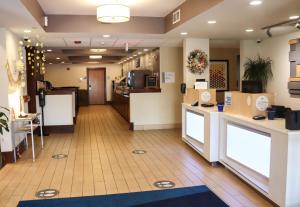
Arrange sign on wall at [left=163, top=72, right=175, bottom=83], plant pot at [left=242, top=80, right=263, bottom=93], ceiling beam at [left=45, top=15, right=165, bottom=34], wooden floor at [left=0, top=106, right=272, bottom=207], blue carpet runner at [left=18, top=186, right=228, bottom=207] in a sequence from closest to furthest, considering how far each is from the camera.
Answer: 1. blue carpet runner at [left=18, top=186, right=228, bottom=207]
2. wooden floor at [left=0, top=106, right=272, bottom=207]
3. plant pot at [left=242, top=80, right=263, bottom=93]
4. ceiling beam at [left=45, top=15, right=165, bottom=34]
5. sign on wall at [left=163, top=72, right=175, bottom=83]

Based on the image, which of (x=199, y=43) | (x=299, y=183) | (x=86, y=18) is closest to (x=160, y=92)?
(x=199, y=43)

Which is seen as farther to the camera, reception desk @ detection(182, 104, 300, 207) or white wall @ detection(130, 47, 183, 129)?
white wall @ detection(130, 47, 183, 129)

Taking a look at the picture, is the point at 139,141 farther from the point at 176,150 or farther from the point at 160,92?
the point at 160,92

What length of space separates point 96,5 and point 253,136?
330cm

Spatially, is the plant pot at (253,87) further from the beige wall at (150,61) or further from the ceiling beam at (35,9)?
the beige wall at (150,61)

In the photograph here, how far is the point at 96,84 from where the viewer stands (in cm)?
1625

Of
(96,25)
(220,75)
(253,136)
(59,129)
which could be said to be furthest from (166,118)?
(253,136)

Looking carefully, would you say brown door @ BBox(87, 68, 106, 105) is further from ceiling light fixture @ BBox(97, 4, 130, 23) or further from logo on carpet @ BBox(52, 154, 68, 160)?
ceiling light fixture @ BBox(97, 4, 130, 23)

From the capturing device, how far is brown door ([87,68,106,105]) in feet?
53.3

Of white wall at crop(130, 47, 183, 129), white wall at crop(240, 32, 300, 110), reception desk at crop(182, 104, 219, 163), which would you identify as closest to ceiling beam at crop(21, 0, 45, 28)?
reception desk at crop(182, 104, 219, 163)

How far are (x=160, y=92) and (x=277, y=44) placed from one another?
3.29 meters

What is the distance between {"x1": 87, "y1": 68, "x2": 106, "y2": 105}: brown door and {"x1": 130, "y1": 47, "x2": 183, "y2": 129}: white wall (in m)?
8.22

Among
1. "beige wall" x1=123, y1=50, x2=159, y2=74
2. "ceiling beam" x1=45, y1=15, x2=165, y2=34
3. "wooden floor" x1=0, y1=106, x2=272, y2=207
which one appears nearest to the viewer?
"wooden floor" x1=0, y1=106, x2=272, y2=207

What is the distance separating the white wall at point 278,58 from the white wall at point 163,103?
6.56 feet
